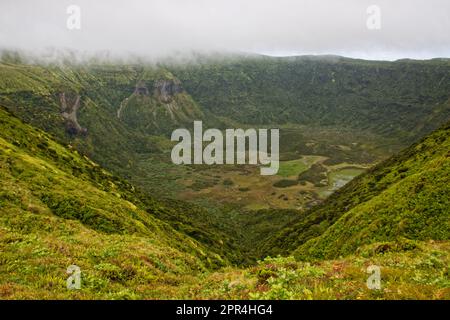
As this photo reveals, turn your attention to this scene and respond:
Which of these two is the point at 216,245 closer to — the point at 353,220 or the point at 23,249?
the point at 353,220

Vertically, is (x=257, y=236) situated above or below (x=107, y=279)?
below

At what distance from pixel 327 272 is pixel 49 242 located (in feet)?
49.5

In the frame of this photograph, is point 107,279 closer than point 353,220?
Yes

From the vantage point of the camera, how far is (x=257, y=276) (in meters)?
14.9

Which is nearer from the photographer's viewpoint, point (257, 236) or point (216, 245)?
point (216, 245)

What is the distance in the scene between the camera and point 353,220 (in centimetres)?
5784

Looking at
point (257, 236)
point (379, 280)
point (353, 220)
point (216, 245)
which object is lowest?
point (257, 236)

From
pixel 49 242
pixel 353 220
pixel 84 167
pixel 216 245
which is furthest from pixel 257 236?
pixel 49 242

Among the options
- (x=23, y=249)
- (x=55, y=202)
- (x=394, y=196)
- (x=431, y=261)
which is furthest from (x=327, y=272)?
(x=394, y=196)
